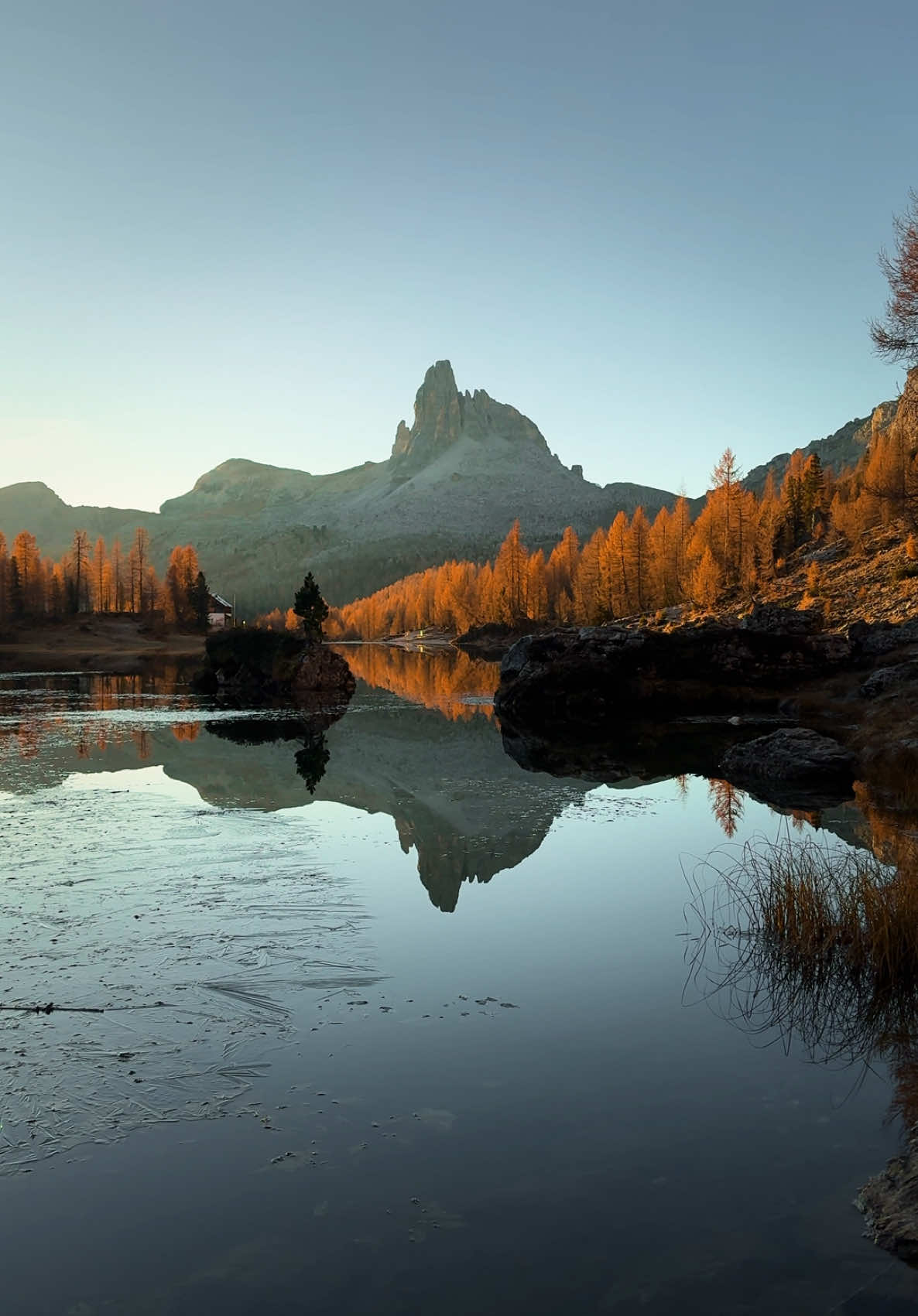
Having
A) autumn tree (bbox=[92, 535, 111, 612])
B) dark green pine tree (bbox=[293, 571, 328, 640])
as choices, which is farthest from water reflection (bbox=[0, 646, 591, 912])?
autumn tree (bbox=[92, 535, 111, 612])

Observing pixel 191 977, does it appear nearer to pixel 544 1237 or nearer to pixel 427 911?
pixel 427 911

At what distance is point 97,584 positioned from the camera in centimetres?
12781

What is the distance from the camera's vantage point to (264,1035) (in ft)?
28.3

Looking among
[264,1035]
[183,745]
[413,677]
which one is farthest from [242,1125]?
[413,677]

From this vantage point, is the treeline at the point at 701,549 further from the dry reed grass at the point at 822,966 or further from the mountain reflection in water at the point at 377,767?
the dry reed grass at the point at 822,966

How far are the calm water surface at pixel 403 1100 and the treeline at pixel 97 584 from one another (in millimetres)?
98171

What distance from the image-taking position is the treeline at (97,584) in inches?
4397

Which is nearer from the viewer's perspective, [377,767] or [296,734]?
[377,767]

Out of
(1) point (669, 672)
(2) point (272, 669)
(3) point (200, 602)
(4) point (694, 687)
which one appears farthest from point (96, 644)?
(4) point (694, 687)

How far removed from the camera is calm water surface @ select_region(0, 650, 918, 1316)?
214 inches

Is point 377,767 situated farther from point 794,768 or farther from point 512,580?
point 512,580

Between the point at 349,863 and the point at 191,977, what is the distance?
18.4 ft

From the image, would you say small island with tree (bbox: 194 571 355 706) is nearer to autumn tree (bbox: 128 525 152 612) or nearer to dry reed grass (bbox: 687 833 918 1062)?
dry reed grass (bbox: 687 833 918 1062)

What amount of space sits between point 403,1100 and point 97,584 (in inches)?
5189
